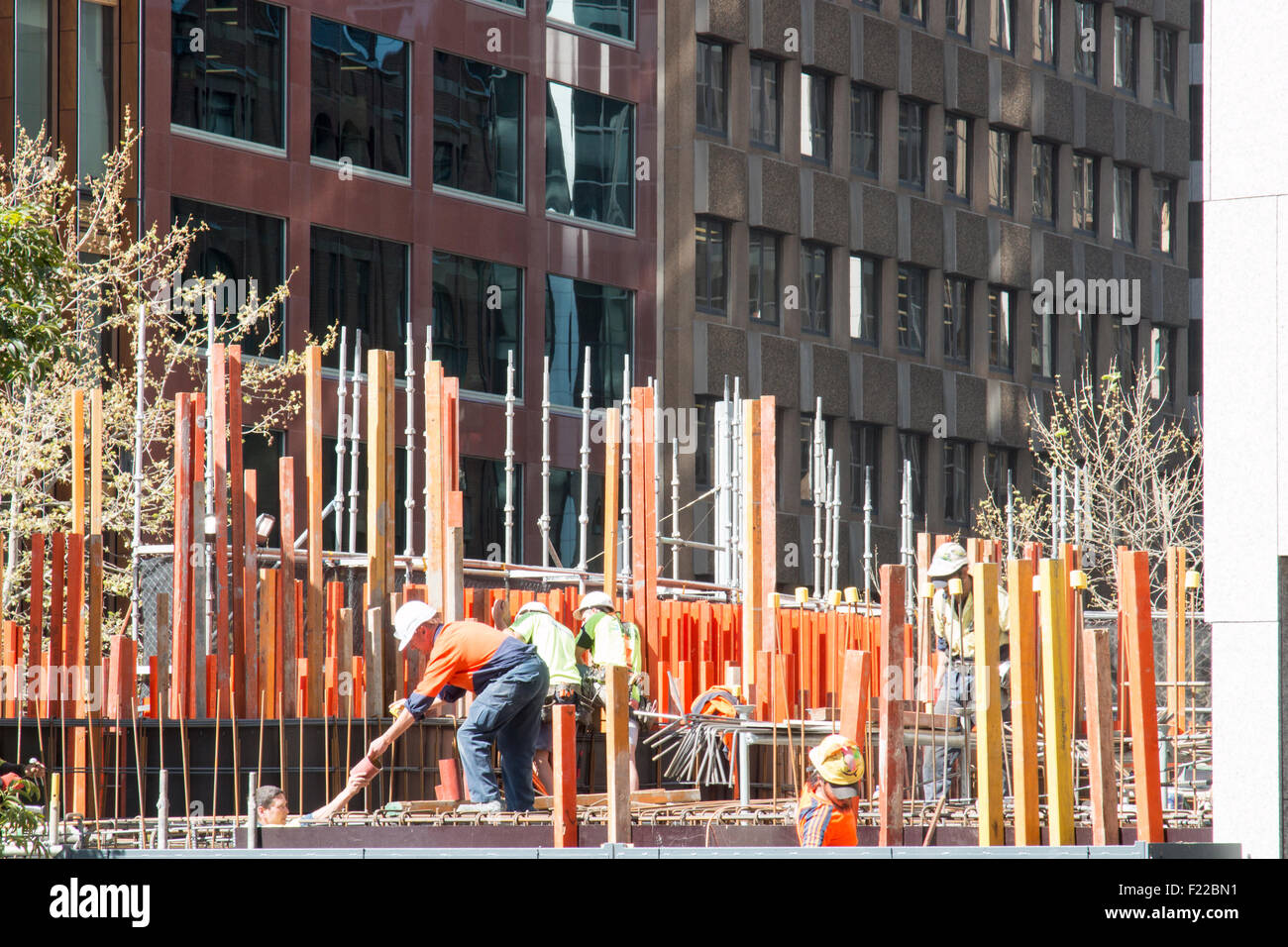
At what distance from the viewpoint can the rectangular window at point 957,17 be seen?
4684 cm

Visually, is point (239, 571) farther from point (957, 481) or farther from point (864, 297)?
point (957, 481)

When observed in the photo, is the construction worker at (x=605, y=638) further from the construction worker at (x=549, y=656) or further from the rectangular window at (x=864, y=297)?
the rectangular window at (x=864, y=297)

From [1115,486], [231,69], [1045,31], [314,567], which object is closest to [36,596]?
[314,567]

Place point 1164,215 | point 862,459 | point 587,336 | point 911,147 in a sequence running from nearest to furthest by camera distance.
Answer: point 587,336 < point 862,459 < point 911,147 < point 1164,215

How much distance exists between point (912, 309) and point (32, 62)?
20695 millimetres

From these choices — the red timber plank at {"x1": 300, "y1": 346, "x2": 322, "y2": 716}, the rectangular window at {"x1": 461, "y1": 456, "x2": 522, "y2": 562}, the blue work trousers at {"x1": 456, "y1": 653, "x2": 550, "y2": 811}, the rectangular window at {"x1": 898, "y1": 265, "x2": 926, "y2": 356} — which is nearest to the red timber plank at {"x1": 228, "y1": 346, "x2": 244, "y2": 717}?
the red timber plank at {"x1": 300, "y1": 346, "x2": 322, "y2": 716}

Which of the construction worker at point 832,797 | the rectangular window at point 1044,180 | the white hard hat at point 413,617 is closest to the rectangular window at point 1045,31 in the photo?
the rectangular window at point 1044,180

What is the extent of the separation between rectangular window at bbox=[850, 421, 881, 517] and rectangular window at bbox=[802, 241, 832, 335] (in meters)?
2.09

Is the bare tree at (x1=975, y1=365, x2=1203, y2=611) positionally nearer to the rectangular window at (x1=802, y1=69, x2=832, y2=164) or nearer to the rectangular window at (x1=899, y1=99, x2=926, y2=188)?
the rectangular window at (x1=899, y1=99, x2=926, y2=188)

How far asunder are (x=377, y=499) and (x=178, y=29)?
18.7 m

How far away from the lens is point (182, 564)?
48.8ft
